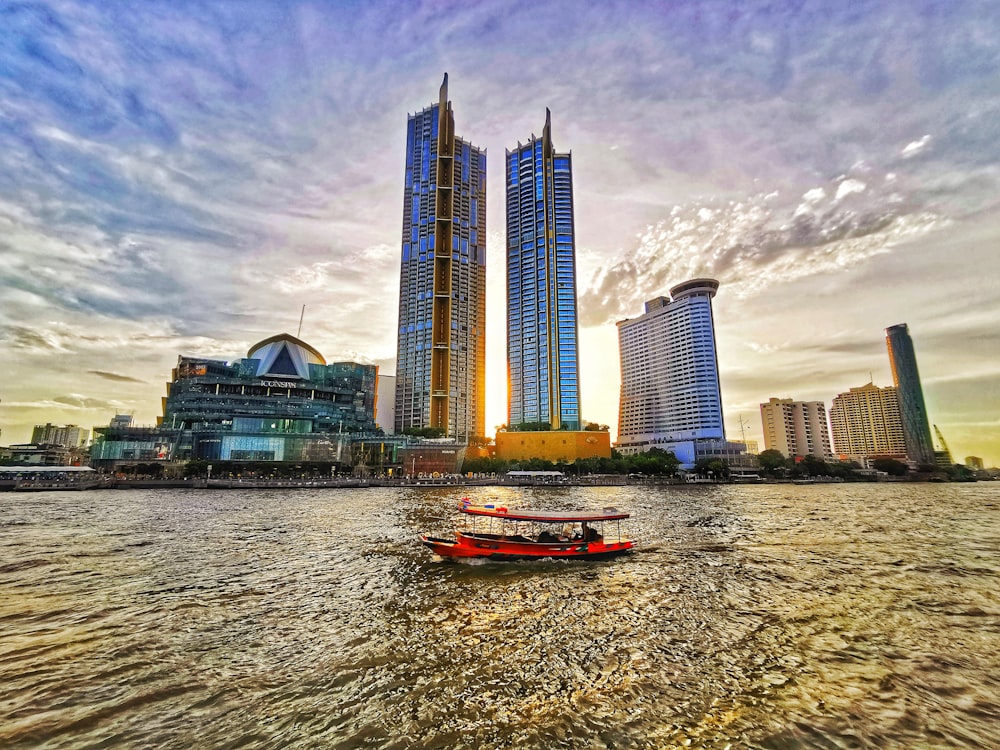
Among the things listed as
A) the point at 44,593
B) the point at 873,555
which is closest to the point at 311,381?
the point at 44,593

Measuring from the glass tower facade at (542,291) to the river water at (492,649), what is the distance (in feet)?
418

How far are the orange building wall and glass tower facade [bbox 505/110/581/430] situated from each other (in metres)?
10.4

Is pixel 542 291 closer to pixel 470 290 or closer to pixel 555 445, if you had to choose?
pixel 470 290

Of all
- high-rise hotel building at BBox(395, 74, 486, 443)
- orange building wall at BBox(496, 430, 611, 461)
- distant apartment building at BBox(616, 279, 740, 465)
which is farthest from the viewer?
distant apartment building at BBox(616, 279, 740, 465)

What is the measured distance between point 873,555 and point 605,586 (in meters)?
21.0

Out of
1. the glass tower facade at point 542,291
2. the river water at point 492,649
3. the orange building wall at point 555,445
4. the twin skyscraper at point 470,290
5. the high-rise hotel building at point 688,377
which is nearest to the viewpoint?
the river water at point 492,649

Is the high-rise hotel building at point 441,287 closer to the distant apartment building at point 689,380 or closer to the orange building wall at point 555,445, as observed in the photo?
the orange building wall at point 555,445

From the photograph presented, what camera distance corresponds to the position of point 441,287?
567 feet

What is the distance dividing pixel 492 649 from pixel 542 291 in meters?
156

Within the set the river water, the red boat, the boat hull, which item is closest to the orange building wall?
the river water

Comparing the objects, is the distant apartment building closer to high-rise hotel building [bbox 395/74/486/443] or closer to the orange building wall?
the orange building wall

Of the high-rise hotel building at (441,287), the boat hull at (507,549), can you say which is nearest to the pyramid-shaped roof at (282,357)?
the high-rise hotel building at (441,287)

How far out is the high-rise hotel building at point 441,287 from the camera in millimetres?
168000

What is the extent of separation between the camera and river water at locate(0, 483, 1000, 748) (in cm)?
1034
